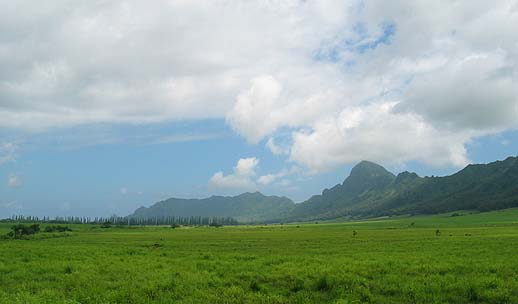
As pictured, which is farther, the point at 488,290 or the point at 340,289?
the point at 340,289

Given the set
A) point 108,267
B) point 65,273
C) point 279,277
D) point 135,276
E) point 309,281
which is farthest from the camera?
point 108,267

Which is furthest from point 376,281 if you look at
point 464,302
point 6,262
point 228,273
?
point 6,262

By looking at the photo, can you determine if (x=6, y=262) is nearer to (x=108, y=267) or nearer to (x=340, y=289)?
(x=108, y=267)

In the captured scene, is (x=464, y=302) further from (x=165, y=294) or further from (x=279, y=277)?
(x=165, y=294)

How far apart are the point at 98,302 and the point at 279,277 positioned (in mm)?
9931

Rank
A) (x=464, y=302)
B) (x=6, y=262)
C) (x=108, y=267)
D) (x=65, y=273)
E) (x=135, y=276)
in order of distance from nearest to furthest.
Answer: (x=464, y=302)
(x=135, y=276)
(x=65, y=273)
(x=108, y=267)
(x=6, y=262)

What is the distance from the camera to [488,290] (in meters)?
20.2

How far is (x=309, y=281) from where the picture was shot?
913 inches

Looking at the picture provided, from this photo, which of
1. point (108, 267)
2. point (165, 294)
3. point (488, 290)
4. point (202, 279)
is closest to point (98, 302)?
point (165, 294)

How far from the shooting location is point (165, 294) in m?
21.4

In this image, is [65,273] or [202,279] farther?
[65,273]

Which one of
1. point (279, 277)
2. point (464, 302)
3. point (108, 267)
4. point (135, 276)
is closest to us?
point (464, 302)

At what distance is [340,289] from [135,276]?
12765mm

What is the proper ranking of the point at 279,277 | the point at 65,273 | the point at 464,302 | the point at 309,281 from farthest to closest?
1. the point at 65,273
2. the point at 279,277
3. the point at 309,281
4. the point at 464,302
